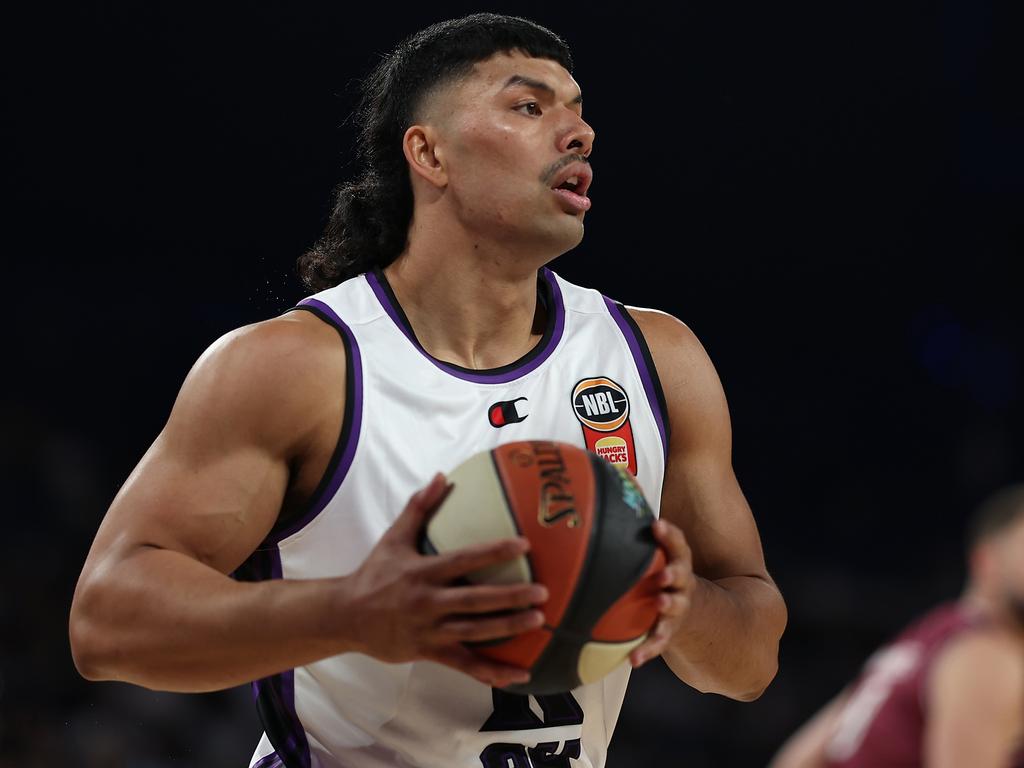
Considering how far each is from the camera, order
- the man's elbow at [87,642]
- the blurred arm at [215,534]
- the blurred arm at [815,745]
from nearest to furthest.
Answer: the blurred arm at [815,745]
the blurred arm at [215,534]
the man's elbow at [87,642]

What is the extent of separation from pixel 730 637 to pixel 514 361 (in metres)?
0.87

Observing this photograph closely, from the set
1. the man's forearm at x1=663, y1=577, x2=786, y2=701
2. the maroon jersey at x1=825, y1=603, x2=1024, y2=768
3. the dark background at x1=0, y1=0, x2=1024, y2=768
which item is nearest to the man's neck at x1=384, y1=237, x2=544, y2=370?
the man's forearm at x1=663, y1=577, x2=786, y2=701

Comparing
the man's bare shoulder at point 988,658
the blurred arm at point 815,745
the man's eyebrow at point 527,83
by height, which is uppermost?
the man's eyebrow at point 527,83

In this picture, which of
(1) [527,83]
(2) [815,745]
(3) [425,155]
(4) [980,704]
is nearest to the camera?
(4) [980,704]

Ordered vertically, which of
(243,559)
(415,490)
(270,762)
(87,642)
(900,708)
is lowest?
(270,762)

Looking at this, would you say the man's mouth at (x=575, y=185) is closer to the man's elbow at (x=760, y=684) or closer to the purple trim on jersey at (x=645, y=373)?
the purple trim on jersey at (x=645, y=373)

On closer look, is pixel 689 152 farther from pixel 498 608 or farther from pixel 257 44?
pixel 498 608

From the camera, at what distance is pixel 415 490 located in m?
2.93

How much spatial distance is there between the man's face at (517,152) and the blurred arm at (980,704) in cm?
169

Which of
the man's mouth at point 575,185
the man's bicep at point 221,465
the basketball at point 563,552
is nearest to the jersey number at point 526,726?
the basketball at point 563,552

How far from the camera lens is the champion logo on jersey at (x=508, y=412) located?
10.1 feet

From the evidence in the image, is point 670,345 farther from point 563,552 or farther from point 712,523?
point 563,552

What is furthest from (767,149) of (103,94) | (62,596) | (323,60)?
(62,596)

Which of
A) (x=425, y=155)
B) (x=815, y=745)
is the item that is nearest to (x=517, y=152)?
(x=425, y=155)
